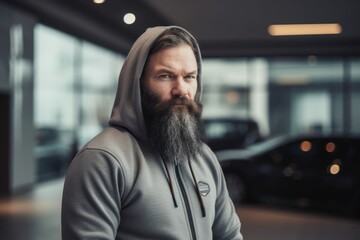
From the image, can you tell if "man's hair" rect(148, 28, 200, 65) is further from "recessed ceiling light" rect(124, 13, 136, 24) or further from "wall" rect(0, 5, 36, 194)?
"recessed ceiling light" rect(124, 13, 136, 24)

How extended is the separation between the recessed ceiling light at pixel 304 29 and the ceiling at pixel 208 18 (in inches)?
8.7

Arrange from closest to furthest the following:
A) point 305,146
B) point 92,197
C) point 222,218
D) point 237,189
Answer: point 92,197
point 222,218
point 305,146
point 237,189

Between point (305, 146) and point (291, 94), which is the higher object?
point (291, 94)

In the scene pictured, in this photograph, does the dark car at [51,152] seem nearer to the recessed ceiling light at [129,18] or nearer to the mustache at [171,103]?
the recessed ceiling light at [129,18]

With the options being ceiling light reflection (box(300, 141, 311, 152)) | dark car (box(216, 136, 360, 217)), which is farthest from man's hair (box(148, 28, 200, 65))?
ceiling light reflection (box(300, 141, 311, 152))

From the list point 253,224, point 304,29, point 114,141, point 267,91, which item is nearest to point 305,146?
point 253,224

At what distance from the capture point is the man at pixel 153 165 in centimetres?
135

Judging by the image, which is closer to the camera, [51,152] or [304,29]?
[51,152]

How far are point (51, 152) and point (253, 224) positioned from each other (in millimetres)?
6360

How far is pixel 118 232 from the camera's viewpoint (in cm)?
141

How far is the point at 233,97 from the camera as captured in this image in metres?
15.5

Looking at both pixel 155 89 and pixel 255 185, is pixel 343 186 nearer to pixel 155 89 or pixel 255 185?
pixel 255 185

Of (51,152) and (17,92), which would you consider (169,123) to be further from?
(51,152)

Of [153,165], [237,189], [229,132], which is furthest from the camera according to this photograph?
[229,132]
